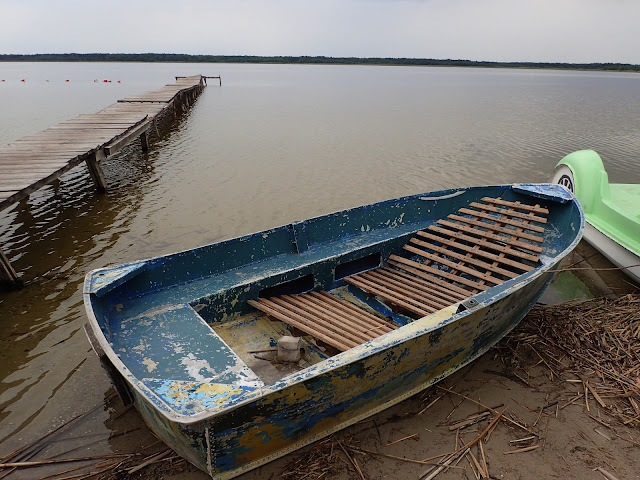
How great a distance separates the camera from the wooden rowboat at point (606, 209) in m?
6.88

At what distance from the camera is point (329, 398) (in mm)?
3365

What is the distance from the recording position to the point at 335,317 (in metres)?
4.64

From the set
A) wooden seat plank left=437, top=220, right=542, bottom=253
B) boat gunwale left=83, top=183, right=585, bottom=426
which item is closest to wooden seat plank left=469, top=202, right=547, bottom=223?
wooden seat plank left=437, top=220, right=542, bottom=253

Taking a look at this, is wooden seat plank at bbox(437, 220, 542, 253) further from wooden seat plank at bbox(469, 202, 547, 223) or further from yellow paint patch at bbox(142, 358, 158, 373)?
yellow paint patch at bbox(142, 358, 158, 373)

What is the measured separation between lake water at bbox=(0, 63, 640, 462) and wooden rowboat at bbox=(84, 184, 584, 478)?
53.6 inches

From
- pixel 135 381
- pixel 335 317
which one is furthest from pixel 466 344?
pixel 135 381

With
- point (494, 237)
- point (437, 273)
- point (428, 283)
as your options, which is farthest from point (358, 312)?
point (494, 237)

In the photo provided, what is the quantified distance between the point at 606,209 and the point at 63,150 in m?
11.5

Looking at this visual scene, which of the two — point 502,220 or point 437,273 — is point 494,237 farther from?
point 437,273

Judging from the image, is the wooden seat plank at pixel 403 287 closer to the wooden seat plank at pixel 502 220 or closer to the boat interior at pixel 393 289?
the boat interior at pixel 393 289

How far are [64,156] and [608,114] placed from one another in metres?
29.8

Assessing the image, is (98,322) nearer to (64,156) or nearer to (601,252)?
(64,156)

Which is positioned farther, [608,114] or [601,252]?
[608,114]

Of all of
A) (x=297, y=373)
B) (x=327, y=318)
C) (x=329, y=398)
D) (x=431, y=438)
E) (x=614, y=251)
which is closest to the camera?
(x=297, y=373)
